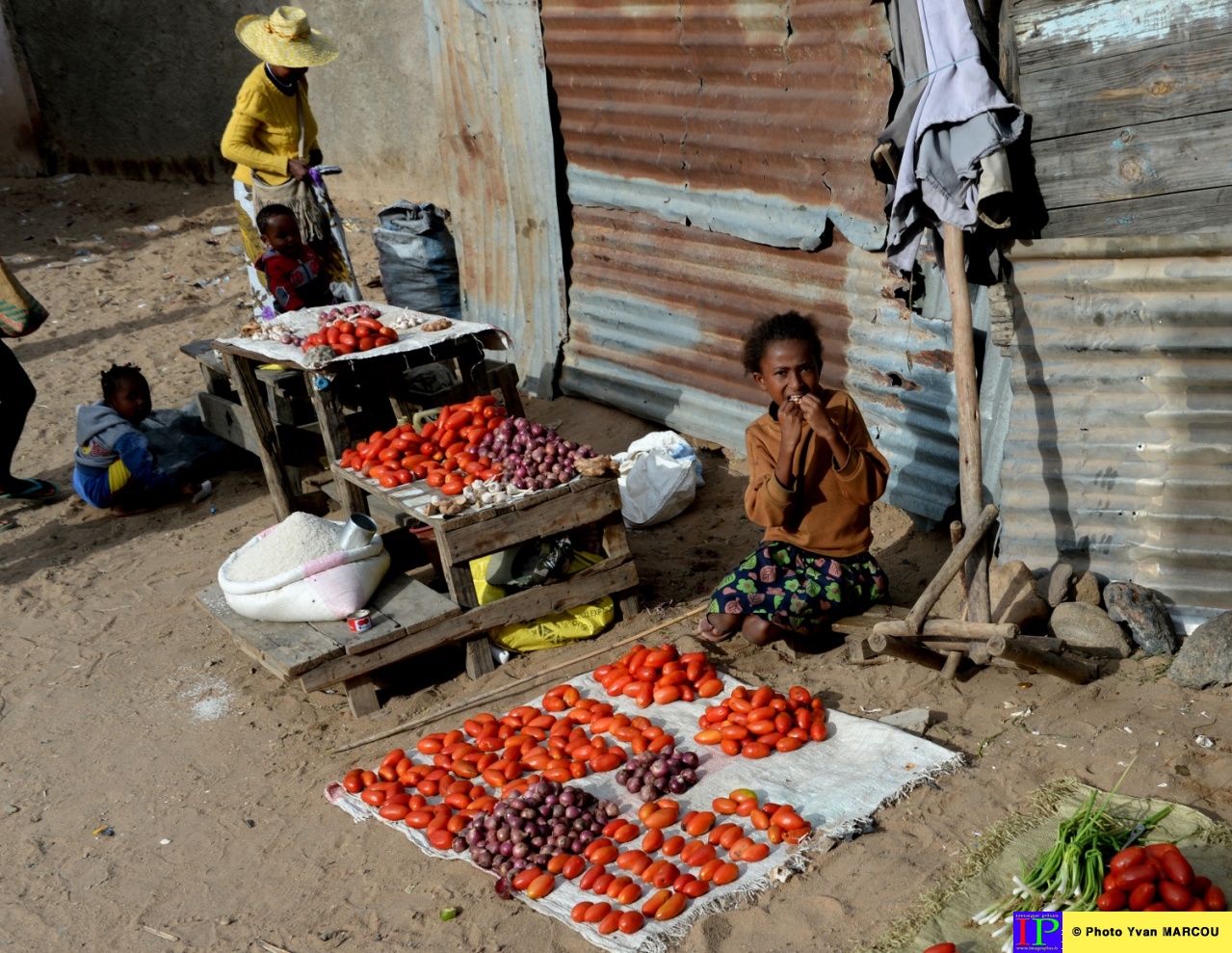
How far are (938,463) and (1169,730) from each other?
1836 millimetres

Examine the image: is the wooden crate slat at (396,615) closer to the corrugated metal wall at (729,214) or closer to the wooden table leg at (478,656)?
the wooden table leg at (478,656)

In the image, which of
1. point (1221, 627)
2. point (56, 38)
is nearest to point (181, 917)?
point (1221, 627)

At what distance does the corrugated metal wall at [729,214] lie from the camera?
5312 millimetres

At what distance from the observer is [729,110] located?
5.95m

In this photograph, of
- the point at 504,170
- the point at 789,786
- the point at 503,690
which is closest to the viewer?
the point at 789,786

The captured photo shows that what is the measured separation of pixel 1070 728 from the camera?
3.79m

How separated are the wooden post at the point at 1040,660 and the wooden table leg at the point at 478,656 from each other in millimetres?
1962

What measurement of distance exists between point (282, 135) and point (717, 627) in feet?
15.3

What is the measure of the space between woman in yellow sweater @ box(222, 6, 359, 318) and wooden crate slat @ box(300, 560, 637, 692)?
→ 3.20m

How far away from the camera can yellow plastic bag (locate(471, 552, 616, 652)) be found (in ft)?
15.6

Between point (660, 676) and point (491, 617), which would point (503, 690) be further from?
point (660, 676)

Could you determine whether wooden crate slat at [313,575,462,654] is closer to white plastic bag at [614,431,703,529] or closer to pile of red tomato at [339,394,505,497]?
pile of red tomato at [339,394,505,497]

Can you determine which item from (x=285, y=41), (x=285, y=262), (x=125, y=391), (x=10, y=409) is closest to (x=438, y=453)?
(x=285, y=262)

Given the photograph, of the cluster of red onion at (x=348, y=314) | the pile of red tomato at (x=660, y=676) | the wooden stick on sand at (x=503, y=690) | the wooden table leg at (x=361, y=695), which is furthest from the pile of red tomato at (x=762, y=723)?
the cluster of red onion at (x=348, y=314)
